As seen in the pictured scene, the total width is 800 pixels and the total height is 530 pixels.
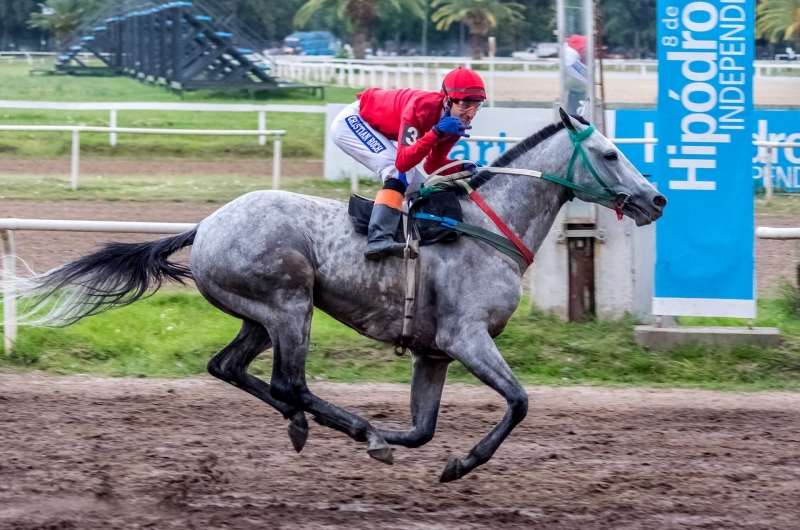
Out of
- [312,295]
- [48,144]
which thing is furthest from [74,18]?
[312,295]

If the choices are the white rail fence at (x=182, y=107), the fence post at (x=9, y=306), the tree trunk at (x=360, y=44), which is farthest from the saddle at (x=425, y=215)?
the tree trunk at (x=360, y=44)

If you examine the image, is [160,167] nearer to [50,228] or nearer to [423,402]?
[50,228]

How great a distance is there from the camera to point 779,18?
1389 inches

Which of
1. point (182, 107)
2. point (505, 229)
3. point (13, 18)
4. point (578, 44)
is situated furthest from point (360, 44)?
point (505, 229)

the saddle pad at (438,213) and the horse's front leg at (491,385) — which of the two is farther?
the saddle pad at (438,213)

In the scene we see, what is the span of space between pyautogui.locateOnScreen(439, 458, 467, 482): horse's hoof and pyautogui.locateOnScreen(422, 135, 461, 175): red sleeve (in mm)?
1422

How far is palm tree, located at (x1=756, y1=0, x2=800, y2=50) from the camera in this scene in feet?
113

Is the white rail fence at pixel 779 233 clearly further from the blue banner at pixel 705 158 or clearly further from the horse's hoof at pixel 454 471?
the horse's hoof at pixel 454 471

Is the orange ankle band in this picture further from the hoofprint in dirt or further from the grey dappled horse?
the hoofprint in dirt

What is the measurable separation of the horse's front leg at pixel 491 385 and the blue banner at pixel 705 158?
2.73 metres

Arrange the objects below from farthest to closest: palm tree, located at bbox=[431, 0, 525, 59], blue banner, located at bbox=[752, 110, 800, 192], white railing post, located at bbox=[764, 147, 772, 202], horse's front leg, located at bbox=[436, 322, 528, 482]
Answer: palm tree, located at bbox=[431, 0, 525, 59], blue banner, located at bbox=[752, 110, 800, 192], white railing post, located at bbox=[764, 147, 772, 202], horse's front leg, located at bbox=[436, 322, 528, 482]

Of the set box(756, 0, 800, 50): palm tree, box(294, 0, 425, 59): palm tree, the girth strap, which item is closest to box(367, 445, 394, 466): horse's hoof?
the girth strap

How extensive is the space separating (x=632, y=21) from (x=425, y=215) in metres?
45.6

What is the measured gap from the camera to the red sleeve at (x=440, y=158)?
16.1 ft
